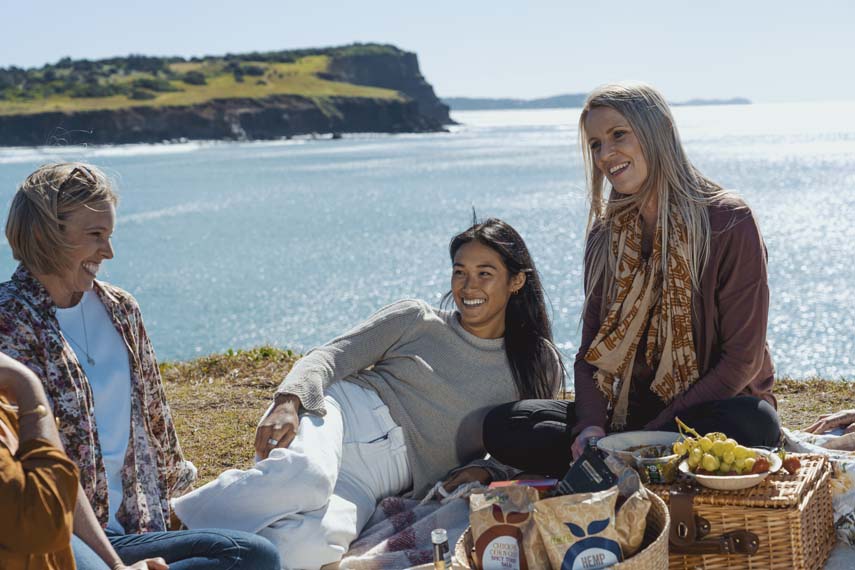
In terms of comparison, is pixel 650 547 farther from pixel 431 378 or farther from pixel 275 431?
pixel 431 378

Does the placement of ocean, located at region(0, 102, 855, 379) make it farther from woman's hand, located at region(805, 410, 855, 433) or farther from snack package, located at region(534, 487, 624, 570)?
snack package, located at region(534, 487, 624, 570)

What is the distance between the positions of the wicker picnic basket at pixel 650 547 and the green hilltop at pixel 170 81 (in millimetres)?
100026

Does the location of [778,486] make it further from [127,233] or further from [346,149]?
[346,149]

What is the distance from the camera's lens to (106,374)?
3.79m

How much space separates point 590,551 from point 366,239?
32117 millimetres

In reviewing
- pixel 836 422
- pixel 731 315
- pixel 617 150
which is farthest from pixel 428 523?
pixel 836 422

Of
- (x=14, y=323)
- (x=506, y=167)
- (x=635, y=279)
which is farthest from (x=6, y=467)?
(x=506, y=167)

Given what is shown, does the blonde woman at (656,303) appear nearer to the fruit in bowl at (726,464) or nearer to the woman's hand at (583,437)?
the woman's hand at (583,437)

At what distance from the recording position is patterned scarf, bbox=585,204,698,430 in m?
4.41

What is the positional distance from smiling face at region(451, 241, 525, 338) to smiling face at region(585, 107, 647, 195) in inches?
31.0

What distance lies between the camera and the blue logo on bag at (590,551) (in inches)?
123

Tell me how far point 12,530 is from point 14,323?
115 centimetres

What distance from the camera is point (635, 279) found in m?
4.59

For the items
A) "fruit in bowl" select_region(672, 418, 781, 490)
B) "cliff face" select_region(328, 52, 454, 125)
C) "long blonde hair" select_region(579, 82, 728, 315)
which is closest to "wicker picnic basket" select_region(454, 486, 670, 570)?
"fruit in bowl" select_region(672, 418, 781, 490)
